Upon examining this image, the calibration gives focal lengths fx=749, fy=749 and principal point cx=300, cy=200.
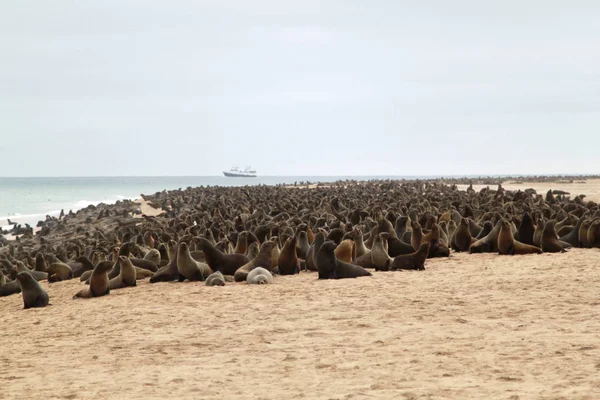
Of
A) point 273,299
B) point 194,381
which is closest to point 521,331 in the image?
point 194,381

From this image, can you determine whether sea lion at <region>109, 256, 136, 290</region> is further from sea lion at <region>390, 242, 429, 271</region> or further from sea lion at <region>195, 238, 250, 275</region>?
sea lion at <region>390, 242, 429, 271</region>

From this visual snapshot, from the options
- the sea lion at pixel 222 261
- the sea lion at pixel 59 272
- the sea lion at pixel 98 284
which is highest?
the sea lion at pixel 222 261

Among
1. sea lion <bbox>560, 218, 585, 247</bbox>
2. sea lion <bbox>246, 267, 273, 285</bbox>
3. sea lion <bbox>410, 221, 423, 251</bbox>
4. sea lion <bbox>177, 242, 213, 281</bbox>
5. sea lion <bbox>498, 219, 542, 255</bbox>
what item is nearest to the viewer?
sea lion <bbox>246, 267, 273, 285</bbox>

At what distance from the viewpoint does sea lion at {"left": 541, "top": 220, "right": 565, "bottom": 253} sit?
1369 cm

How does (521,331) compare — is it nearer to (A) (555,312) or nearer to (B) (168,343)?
(A) (555,312)

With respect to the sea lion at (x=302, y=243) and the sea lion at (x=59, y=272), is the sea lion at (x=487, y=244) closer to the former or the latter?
the sea lion at (x=302, y=243)

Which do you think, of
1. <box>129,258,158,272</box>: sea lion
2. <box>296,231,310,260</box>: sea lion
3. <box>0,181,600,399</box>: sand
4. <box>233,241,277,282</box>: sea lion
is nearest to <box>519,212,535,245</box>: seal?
<box>0,181,600,399</box>: sand

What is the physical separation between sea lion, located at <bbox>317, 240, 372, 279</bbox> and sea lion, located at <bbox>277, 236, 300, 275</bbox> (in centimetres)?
86

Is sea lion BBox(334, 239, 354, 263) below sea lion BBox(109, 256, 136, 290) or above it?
above

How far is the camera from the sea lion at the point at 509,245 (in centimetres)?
1366

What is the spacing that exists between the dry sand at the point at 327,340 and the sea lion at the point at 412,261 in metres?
0.63

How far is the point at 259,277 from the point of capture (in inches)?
447

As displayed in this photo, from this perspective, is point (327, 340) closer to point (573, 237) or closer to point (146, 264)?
point (146, 264)

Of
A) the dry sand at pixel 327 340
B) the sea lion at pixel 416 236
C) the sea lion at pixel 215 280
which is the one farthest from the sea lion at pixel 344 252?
the sea lion at pixel 215 280
